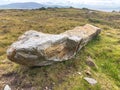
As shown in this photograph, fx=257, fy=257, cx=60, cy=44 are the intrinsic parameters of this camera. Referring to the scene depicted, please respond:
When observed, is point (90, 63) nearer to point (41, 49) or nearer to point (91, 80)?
point (91, 80)

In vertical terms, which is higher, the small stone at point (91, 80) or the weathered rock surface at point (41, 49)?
the weathered rock surface at point (41, 49)

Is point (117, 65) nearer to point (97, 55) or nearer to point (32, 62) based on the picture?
point (97, 55)

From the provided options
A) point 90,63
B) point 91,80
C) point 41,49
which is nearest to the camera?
point 41,49

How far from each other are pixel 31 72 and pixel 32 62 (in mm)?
990

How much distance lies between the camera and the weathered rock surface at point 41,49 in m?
15.1

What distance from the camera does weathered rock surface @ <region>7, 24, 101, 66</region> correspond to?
15086 mm

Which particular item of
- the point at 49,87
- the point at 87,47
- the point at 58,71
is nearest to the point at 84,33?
the point at 87,47

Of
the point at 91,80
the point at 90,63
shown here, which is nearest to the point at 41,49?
the point at 91,80

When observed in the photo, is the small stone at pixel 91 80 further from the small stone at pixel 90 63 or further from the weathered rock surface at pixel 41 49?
the small stone at pixel 90 63

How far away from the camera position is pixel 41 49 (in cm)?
1509

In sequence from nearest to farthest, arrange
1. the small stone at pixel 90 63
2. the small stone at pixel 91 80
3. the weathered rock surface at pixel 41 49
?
1. the weathered rock surface at pixel 41 49
2. the small stone at pixel 91 80
3. the small stone at pixel 90 63

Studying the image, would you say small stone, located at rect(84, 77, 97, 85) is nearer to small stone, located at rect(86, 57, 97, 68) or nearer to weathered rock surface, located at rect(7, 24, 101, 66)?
A: weathered rock surface, located at rect(7, 24, 101, 66)

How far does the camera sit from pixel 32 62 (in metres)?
16.0

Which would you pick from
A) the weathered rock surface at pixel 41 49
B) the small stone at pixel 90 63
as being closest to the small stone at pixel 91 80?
the weathered rock surface at pixel 41 49
